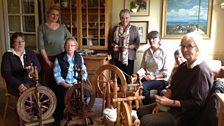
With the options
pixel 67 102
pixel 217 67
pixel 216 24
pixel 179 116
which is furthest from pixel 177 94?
pixel 216 24

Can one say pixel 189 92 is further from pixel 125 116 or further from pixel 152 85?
pixel 152 85

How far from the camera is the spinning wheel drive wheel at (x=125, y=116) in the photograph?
1669 mm

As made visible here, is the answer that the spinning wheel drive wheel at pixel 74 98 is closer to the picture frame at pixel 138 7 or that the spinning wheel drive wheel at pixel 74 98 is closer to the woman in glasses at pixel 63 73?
the woman in glasses at pixel 63 73

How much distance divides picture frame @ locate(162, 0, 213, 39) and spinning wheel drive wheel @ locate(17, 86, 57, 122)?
2.14 metres

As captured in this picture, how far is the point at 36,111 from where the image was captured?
233cm

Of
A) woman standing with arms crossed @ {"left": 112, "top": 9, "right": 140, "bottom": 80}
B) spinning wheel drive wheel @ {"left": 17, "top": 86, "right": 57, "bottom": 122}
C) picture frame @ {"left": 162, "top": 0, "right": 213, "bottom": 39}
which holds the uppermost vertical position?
picture frame @ {"left": 162, "top": 0, "right": 213, "bottom": 39}

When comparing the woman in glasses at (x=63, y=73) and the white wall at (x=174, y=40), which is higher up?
the white wall at (x=174, y=40)

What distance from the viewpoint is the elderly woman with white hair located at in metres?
1.84

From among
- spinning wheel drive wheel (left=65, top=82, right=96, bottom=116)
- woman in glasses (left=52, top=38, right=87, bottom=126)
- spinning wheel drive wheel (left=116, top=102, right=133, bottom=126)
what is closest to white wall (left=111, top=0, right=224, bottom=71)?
woman in glasses (left=52, top=38, right=87, bottom=126)

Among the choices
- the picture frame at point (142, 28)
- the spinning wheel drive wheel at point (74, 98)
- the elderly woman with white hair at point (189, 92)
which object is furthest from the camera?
the picture frame at point (142, 28)

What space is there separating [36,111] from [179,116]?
133cm

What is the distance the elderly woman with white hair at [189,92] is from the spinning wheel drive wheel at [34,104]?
3.14ft

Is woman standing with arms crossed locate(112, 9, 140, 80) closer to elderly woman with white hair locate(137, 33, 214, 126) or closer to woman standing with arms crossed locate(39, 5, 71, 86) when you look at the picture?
woman standing with arms crossed locate(39, 5, 71, 86)

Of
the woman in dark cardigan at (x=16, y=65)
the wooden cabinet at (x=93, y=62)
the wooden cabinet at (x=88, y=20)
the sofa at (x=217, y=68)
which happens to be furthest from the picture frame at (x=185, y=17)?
the woman in dark cardigan at (x=16, y=65)
